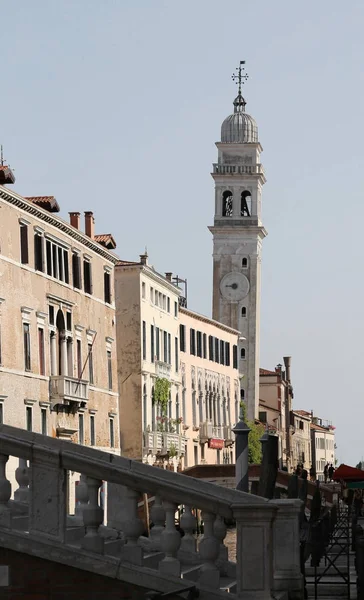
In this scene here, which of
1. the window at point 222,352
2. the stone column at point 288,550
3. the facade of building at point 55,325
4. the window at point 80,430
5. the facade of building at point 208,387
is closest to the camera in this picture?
the stone column at point 288,550

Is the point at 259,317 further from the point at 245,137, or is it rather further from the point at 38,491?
the point at 38,491

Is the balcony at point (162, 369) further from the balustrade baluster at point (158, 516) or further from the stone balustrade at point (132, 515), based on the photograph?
the stone balustrade at point (132, 515)

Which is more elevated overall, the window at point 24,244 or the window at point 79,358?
the window at point 24,244

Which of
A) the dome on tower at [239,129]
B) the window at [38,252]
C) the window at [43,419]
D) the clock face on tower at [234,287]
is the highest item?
the dome on tower at [239,129]

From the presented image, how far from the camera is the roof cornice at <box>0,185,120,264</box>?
42188mm

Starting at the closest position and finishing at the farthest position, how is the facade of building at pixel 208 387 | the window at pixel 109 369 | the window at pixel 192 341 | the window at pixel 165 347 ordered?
the window at pixel 109 369
the window at pixel 165 347
the facade of building at pixel 208 387
the window at pixel 192 341

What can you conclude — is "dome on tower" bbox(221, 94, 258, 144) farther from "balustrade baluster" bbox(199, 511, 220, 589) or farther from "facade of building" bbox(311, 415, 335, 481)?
"balustrade baluster" bbox(199, 511, 220, 589)

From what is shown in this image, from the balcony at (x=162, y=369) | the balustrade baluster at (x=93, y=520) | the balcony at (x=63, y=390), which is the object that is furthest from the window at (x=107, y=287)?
the balustrade baluster at (x=93, y=520)

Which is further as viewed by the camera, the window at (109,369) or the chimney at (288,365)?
the chimney at (288,365)

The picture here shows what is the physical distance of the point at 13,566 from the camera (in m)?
8.44

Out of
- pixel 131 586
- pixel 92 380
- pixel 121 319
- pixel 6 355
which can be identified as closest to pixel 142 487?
pixel 131 586

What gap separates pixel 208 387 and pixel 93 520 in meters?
72.1

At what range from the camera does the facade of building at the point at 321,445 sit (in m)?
164

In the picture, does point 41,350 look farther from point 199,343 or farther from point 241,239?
point 241,239
